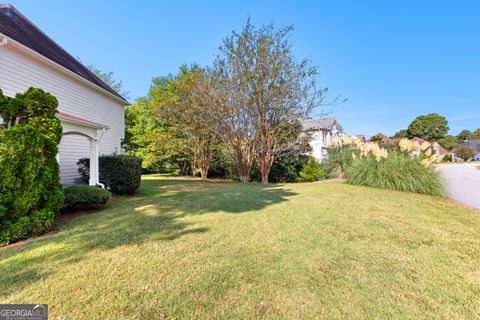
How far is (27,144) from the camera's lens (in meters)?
3.20

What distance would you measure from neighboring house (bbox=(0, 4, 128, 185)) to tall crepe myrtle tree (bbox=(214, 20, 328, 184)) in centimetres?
589

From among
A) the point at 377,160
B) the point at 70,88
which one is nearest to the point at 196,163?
the point at 70,88

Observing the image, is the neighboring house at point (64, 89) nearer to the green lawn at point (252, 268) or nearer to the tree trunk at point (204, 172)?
the green lawn at point (252, 268)

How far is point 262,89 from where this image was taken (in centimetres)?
1014

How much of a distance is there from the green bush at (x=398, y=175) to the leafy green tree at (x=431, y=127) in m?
61.7

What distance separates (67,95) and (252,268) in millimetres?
10098

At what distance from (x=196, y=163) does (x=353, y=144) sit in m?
10.4

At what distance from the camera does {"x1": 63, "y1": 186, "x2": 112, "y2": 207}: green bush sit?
14.7 ft

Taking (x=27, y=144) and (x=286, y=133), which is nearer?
(x=27, y=144)

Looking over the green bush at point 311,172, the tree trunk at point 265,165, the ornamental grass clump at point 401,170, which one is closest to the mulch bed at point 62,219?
the tree trunk at point 265,165

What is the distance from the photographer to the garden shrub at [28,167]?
2946 mm

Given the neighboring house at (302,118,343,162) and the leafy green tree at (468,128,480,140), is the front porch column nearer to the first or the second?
the neighboring house at (302,118,343,162)

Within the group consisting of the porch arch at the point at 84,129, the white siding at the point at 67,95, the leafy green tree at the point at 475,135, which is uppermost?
the leafy green tree at the point at 475,135

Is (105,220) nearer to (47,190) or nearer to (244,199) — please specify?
(47,190)
